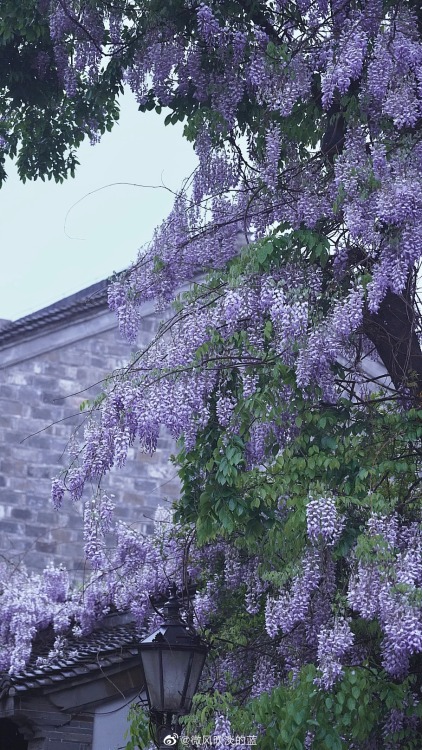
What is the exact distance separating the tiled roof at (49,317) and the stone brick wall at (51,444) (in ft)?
0.16

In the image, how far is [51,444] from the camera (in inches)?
713

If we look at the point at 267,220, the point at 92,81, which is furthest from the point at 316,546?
the point at 92,81

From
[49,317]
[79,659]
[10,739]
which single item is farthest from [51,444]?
[79,659]

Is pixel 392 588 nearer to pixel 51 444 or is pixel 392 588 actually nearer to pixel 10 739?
pixel 10 739

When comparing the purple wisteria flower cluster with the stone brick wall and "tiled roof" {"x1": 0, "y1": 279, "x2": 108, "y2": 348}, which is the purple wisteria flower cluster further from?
"tiled roof" {"x1": 0, "y1": 279, "x2": 108, "y2": 348}

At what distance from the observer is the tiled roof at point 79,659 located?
1288 cm

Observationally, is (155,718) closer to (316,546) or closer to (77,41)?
(316,546)

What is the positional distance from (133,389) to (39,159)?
4345 mm

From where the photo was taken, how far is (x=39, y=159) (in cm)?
1352

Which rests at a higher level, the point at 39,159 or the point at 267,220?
the point at 39,159

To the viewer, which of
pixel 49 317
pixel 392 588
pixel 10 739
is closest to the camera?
pixel 392 588

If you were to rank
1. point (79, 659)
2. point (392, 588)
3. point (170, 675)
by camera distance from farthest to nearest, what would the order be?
point (79, 659) < point (170, 675) < point (392, 588)

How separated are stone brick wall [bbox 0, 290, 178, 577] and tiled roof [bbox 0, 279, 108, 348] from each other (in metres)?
0.05

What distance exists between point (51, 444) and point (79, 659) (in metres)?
4.99
